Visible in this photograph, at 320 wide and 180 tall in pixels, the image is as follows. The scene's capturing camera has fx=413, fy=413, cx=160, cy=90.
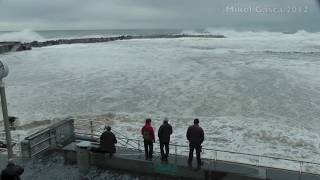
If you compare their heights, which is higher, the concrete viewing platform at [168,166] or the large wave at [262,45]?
the large wave at [262,45]

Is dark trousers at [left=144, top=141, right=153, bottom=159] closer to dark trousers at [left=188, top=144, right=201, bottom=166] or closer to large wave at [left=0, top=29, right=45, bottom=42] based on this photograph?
dark trousers at [left=188, top=144, right=201, bottom=166]

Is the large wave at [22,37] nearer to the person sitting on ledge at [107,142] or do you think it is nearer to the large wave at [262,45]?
the large wave at [262,45]

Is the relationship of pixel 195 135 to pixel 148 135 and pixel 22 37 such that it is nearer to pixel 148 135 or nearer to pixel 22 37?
pixel 148 135

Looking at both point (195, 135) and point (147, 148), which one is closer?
point (195, 135)

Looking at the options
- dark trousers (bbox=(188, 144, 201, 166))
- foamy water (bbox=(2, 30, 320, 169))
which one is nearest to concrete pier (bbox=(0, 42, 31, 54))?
foamy water (bbox=(2, 30, 320, 169))

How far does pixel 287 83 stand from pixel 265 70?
7.46 m

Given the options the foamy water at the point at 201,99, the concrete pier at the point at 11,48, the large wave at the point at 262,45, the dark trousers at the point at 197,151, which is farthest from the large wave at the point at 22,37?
the dark trousers at the point at 197,151

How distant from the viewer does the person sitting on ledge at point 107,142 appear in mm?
12302

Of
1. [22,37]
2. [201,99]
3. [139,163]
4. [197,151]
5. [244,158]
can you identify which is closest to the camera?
[197,151]

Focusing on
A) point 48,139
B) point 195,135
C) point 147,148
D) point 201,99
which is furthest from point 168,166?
point 201,99

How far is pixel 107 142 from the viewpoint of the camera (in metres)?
12.4

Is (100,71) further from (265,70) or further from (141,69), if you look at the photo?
(265,70)

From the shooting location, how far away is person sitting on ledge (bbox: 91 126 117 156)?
12302mm

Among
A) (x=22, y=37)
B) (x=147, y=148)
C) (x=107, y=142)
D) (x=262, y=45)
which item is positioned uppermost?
(x=22, y=37)
